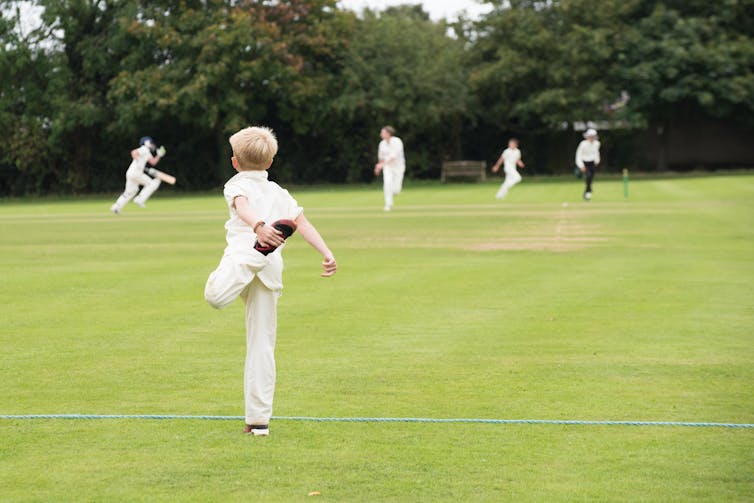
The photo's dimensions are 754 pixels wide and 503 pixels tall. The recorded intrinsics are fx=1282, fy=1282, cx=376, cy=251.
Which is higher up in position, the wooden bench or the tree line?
the tree line

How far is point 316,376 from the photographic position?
9328mm

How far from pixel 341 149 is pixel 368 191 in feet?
30.5

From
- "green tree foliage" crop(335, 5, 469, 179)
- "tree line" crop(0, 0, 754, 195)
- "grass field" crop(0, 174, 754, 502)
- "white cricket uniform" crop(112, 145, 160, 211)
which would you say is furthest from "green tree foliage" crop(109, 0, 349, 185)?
"grass field" crop(0, 174, 754, 502)

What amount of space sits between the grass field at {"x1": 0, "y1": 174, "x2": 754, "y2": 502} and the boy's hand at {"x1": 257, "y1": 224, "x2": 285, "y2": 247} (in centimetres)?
115

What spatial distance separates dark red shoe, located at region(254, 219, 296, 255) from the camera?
6.66 m

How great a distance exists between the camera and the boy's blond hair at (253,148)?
7051 mm

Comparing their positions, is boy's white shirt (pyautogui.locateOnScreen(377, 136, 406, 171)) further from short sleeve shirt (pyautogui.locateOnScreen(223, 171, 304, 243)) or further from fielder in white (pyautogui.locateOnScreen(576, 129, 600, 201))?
short sleeve shirt (pyautogui.locateOnScreen(223, 171, 304, 243))

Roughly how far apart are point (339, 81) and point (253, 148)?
47.1m

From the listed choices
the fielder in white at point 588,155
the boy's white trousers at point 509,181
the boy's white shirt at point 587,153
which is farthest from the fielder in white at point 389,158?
the boy's white shirt at point 587,153

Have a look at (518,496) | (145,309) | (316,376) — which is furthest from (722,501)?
(145,309)

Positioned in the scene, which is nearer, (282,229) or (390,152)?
(282,229)

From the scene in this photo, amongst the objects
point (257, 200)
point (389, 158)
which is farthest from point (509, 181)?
point (257, 200)

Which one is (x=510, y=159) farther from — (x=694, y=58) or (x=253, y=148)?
(x=253, y=148)

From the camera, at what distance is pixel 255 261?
6.88m
